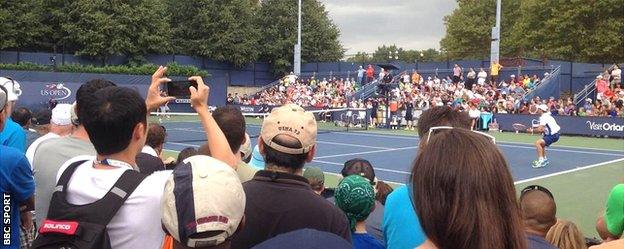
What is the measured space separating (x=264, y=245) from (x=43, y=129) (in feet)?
20.4

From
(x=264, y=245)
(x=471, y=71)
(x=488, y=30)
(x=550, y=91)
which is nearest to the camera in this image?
(x=264, y=245)

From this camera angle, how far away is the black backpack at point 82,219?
7.87 ft

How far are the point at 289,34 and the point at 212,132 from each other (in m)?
58.6

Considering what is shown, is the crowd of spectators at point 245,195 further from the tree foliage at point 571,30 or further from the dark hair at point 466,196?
the tree foliage at point 571,30

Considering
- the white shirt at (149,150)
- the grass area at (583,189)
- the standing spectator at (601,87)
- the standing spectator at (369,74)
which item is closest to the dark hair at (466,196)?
the white shirt at (149,150)

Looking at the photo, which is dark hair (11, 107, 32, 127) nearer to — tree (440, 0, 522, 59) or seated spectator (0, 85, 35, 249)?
seated spectator (0, 85, 35, 249)

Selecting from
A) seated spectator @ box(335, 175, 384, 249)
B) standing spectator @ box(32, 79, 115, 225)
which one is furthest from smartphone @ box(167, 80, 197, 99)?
seated spectator @ box(335, 175, 384, 249)

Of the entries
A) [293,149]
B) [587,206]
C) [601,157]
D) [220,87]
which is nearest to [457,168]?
[293,149]

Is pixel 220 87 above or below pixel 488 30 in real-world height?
below

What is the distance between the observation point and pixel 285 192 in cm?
308

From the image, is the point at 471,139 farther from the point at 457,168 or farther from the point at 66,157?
the point at 66,157

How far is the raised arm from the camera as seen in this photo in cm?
329

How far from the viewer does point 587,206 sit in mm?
11164

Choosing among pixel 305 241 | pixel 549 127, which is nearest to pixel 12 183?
pixel 305 241
